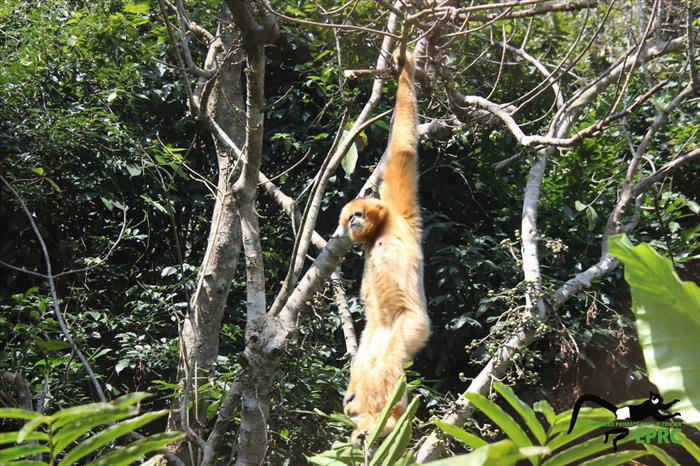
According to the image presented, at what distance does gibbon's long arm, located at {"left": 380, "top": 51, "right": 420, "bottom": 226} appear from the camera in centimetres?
Answer: 529

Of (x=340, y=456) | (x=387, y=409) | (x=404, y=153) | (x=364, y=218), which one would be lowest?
(x=340, y=456)

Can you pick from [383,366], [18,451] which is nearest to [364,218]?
[383,366]

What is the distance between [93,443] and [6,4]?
7660 millimetres

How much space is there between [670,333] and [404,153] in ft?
11.5

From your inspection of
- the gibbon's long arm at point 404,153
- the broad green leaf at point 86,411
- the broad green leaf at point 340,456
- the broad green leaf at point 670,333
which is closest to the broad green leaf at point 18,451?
the broad green leaf at point 86,411

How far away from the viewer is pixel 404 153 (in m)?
5.36

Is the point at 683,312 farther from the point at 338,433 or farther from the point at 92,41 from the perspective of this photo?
the point at 92,41

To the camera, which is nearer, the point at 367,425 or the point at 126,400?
the point at 126,400

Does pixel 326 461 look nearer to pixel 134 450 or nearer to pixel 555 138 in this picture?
pixel 134 450

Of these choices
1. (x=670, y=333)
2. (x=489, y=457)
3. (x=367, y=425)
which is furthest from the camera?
(x=367, y=425)

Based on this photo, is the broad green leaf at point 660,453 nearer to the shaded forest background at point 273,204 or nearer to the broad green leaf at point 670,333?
the broad green leaf at point 670,333

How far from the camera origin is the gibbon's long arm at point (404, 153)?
17.4ft

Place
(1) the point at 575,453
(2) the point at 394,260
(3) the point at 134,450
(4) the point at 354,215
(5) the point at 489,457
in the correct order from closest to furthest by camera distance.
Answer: (5) the point at 489,457
(3) the point at 134,450
(1) the point at 575,453
(4) the point at 354,215
(2) the point at 394,260

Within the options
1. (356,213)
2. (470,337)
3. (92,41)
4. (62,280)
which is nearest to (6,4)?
(92,41)
